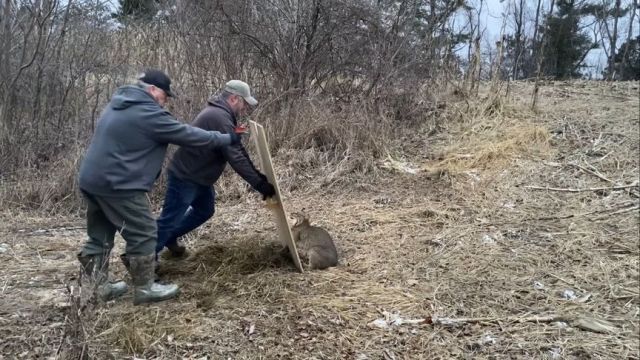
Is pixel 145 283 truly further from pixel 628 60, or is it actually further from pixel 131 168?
pixel 628 60

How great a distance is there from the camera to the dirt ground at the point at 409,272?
3453 mm

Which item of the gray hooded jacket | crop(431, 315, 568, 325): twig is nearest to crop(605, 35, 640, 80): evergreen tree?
crop(431, 315, 568, 325): twig

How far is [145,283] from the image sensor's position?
3.77 meters

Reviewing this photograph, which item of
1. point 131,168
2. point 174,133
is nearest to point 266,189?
point 174,133

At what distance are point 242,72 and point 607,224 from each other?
567 centimetres

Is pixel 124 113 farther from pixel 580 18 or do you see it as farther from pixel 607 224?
pixel 580 18

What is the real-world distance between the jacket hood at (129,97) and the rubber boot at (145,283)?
1053mm

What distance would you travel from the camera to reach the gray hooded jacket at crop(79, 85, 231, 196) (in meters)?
3.45

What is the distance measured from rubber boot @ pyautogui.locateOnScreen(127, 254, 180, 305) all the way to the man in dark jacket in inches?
21.1

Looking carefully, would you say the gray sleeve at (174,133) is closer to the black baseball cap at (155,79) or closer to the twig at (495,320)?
the black baseball cap at (155,79)

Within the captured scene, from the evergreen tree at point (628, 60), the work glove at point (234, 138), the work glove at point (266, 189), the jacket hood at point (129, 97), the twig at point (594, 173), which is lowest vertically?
the twig at point (594, 173)

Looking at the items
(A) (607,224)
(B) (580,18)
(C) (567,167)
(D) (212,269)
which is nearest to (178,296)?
(D) (212,269)

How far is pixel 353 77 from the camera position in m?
8.98

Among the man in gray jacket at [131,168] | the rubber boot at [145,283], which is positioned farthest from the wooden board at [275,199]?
the rubber boot at [145,283]
